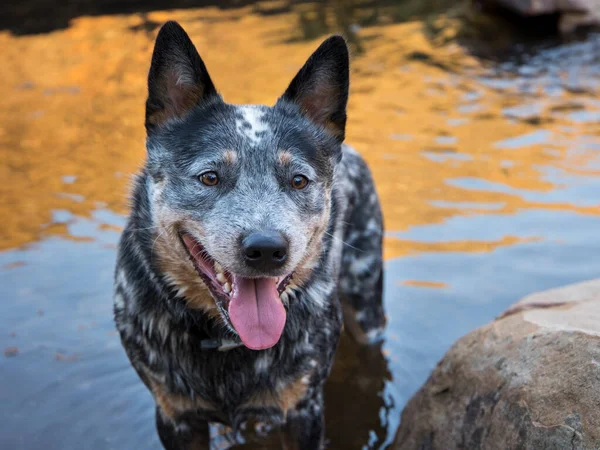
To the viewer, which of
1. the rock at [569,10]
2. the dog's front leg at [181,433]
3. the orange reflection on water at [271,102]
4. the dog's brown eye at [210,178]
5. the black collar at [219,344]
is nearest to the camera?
the dog's brown eye at [210,178]

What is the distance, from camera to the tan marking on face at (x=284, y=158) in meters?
3.15

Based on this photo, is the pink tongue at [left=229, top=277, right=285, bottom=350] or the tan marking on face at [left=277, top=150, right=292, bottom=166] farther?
the tan marking on face at [left=277, top=150, right=292, bottom=166]

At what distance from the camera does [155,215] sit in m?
3.21

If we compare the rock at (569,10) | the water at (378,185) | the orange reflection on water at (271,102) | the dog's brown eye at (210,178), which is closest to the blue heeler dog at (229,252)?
the dog's brown eye at (210,178)

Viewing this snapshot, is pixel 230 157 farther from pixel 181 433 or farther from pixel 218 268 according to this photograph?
pixel 181 433

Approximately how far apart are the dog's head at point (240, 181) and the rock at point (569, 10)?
9.50 meters

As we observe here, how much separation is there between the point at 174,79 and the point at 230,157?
0.47 metres

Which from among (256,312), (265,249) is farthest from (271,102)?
(265,249)

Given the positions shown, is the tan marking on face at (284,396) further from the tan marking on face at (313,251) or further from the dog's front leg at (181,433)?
the tan marking on face at (313,251)

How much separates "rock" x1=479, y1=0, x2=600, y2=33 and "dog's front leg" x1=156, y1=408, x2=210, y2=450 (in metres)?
10.2

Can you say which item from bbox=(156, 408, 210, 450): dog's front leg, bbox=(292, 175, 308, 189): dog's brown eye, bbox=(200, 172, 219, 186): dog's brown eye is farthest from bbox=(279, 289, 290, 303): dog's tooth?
bbox=(156, 408, 210, 450): dog's front leg

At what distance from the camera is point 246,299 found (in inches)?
116

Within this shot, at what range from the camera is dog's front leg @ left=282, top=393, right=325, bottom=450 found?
3480 millimetres

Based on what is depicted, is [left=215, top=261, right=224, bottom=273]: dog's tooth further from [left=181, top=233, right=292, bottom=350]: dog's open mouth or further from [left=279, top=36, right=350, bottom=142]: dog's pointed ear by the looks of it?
[left=279, top=36, right=350, bottom=142]: dog's pointed ear
